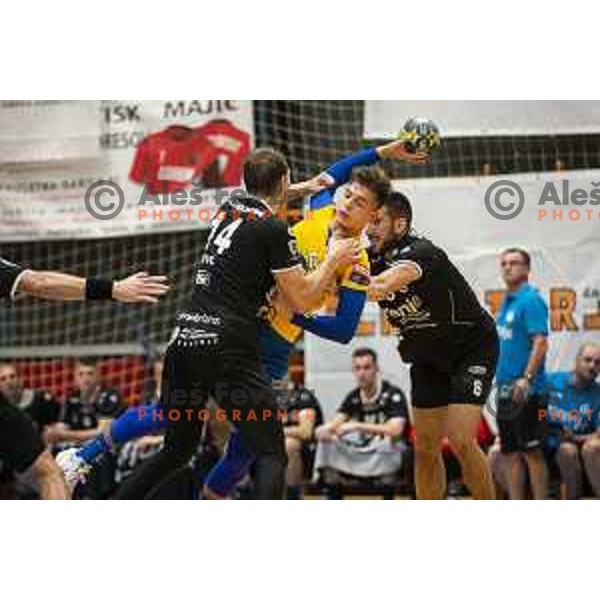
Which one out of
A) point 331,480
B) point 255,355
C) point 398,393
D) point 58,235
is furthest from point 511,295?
point 58,235

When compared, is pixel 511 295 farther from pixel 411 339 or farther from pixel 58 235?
pixel 58 235

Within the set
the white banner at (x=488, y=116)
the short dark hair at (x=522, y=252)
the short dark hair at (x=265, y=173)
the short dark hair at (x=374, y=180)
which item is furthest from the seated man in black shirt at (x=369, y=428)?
the short dark hair at (x=265, y=173)

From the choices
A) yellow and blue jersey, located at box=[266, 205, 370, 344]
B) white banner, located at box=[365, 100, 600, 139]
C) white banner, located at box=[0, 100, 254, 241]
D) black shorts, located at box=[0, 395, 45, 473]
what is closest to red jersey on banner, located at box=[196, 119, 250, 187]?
white banner, located at box=[0, 100, 254, 241]

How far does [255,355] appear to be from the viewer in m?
5.39

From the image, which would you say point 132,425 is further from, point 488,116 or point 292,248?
point 488,116

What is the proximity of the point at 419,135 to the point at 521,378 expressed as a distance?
5.06 ft

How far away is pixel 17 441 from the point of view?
17.3 ft

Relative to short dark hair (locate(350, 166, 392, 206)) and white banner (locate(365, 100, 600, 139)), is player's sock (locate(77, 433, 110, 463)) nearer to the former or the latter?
short dark hair (locate(350, 166, 392, 206))

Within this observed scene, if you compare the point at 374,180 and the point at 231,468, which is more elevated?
the point at 374,180

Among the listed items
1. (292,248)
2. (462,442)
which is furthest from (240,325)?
(462,442)

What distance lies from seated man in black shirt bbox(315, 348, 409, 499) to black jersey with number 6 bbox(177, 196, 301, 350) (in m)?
1.68

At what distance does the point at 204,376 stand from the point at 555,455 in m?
2.46

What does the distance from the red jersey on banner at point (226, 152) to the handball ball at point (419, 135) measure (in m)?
1.12

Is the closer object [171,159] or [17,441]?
[17,441]
